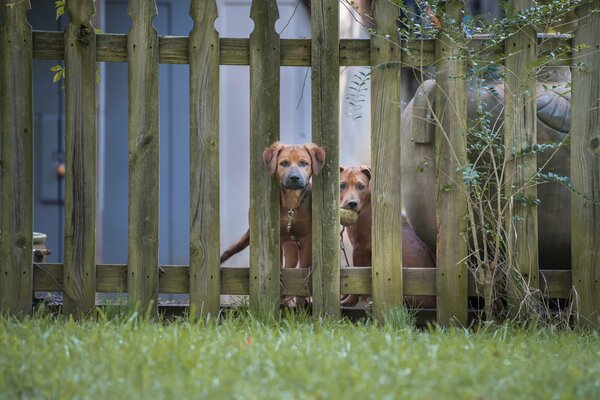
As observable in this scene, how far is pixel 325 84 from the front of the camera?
4.31 meters

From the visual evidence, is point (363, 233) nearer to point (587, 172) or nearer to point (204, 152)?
point (204, 152)

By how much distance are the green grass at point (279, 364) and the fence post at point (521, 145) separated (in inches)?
30.0

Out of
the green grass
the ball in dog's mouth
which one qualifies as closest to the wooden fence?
the ball in dog's mouth

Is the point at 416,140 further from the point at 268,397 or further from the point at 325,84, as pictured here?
the point at 268,397

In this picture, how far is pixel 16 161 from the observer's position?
14.0 ft

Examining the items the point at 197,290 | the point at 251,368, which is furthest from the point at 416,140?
the point at 251,368

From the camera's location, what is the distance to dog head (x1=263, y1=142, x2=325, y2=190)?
13.9 ft

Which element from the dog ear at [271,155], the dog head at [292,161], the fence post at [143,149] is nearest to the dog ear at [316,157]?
the dog head at [292,161]

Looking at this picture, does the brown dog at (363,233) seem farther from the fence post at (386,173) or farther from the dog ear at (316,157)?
the dog ear at (316,157)

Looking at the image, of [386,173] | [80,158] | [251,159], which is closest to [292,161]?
[251,159]

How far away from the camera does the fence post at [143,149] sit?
427cm

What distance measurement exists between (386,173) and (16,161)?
1.82 metres

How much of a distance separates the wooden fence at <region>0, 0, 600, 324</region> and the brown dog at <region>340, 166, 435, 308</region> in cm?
39

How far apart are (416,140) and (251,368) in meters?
2.16
